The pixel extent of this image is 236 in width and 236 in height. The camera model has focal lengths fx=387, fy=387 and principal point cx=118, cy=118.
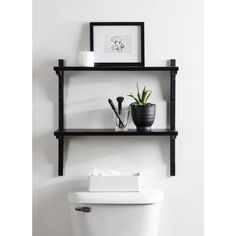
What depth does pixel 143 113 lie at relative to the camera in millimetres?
1859

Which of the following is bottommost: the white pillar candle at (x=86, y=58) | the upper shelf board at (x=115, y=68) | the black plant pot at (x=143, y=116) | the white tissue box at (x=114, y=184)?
the white tissue box at (x=114, y=184)

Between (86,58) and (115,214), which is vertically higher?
(86,58)

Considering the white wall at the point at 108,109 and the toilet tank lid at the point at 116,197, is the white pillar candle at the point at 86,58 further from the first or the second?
the toilet tank lid at the point at 116,197

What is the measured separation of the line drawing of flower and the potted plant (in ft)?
0.83

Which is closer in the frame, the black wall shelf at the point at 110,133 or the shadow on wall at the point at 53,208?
the black wall shelf at the point at 110,133

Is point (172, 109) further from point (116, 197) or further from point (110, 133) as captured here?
point (116, 197)

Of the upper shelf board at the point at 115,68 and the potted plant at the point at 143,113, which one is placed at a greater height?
the upper shelf board at the point at 115,68

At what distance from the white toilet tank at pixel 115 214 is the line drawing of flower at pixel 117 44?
0.72 m

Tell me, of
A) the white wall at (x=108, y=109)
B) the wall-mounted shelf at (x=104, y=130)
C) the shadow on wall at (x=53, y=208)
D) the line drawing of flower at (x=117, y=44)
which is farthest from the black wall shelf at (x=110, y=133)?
the line drawing of flower at (x=117, y=44)

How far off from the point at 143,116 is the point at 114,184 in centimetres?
36

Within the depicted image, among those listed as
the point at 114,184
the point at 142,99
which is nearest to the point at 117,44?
the point at 142,99

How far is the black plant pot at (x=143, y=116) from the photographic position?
186cm
